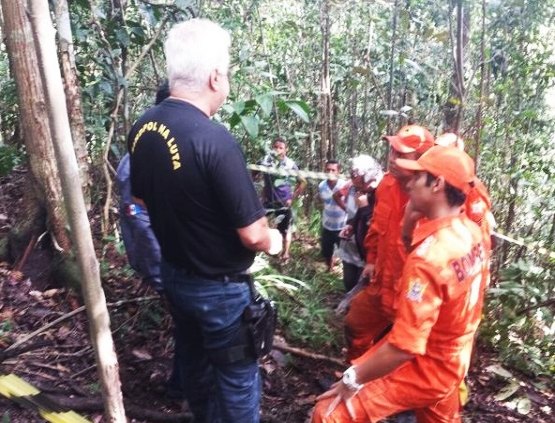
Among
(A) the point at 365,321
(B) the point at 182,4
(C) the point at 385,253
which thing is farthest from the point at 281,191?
(C) the point at 385,253

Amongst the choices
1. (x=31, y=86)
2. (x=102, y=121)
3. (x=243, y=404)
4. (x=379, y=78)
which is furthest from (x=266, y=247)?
(x=379, y=78)

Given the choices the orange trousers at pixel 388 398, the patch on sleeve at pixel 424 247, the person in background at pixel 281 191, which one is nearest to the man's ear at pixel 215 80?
the patch on sleeve at pixel 424 247

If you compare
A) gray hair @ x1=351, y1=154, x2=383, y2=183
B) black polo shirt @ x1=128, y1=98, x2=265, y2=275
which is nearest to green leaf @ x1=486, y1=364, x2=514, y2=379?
gray hair @ x1=351, y1=154, x2=383, y2=183

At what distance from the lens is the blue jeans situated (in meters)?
2.32

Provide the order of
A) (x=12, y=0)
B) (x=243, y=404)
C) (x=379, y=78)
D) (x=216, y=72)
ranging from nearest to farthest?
(x=216, y=72), (x=243, y=404), (x=12, y=0), (x=379, y=78)

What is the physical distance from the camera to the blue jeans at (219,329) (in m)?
2.32

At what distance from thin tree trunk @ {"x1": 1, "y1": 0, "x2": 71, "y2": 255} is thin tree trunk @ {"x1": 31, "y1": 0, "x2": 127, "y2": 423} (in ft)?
6.78

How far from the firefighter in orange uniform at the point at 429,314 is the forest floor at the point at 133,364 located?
989 millimetres

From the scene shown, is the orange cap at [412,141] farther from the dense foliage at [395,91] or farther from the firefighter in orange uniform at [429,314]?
the firefighter in orange uniform at [429,314]

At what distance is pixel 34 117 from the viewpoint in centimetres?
375

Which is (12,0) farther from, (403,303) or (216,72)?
(403,303)

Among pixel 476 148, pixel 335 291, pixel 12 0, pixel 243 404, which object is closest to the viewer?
pixel 243 404

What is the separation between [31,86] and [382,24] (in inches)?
242

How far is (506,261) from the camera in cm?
514
